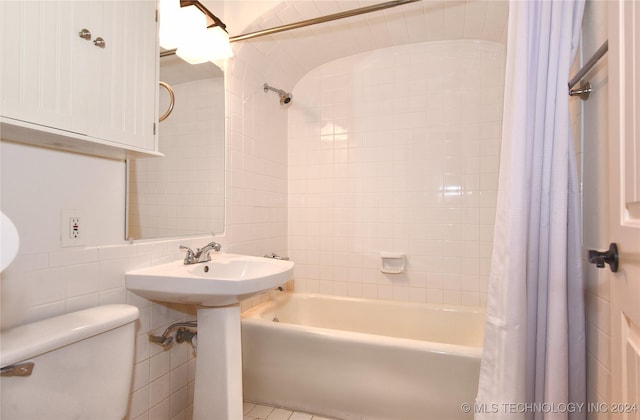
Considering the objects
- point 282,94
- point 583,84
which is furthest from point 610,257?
point 282,94

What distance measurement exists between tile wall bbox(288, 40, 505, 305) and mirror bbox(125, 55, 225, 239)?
3.06 ft

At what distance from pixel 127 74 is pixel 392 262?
6.49ft

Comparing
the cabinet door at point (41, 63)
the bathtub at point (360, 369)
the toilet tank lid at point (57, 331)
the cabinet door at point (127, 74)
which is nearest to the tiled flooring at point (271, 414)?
the bathtub at point (360, 369)

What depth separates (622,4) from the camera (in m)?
0.70

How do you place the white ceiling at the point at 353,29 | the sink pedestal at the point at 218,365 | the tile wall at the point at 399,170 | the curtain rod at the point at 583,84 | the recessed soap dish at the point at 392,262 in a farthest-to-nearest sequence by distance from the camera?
the recessed soap dish at the point at 392,262, the tile wall at the point at 399,170, the white ceiling at the point at 353,29, the sink pedestal at the point at 218,365, the curtain rod at the point at 583,84

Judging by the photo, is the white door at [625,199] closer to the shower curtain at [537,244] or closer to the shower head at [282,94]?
the shower curtain at [537,244]

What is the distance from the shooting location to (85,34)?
99 centimetres

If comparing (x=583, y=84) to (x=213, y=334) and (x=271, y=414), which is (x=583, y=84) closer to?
(x=213, y=334)

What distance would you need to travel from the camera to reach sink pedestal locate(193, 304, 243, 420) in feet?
4.43

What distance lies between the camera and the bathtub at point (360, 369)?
152 centimetres

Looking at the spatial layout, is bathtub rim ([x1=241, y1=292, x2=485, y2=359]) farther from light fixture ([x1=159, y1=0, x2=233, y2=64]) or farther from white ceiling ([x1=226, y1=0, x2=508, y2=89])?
white ceiling ([x1=226, y1=0, x2=508, y2=89])

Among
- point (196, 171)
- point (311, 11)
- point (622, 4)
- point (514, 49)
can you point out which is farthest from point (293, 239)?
point (622, 4)

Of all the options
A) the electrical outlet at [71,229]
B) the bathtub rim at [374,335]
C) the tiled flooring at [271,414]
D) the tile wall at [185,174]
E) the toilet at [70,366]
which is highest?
the tile wall at [185,174]

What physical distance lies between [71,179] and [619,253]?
5.33ft
